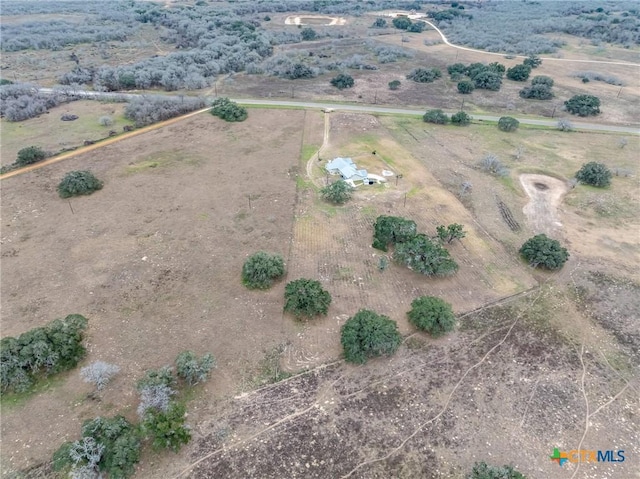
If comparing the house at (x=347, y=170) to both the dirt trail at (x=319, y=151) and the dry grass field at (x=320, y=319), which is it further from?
the dirt trail at (x=319, y=151)

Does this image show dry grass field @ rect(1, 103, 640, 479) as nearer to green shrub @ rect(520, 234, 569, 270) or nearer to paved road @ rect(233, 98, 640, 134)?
green shrub @ rect(520, 234, 569, 270)

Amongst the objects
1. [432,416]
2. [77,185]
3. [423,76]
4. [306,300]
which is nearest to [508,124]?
[423,76]

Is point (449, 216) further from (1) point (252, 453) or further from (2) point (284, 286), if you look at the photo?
(1) point (252, 453)

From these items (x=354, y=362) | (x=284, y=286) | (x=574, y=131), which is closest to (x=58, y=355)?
(x=284, y=286)

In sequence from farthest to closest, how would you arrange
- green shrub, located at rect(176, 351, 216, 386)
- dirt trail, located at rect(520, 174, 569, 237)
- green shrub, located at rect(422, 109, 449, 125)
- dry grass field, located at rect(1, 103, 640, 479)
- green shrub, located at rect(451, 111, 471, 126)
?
green shrub, located at rect(422, 109, 449, 125)
green shrub, located at rect(451, 111, 471, 126)
dirt trail, located at rect(520, 174, 569, 237)
green shrub, located at rect(176, 351, 216, 386)
dry grass field, located at rect(1, 103, 640, 479)

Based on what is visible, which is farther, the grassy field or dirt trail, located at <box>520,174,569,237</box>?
the grassy field

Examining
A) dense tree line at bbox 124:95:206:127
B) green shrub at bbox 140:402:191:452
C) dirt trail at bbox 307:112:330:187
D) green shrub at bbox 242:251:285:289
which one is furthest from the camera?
dense tree line at bbox 124:95:206:127

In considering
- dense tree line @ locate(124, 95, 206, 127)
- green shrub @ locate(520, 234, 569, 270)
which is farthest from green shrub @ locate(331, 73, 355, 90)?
green shrub @ locate(520, 234, 569, 270)
